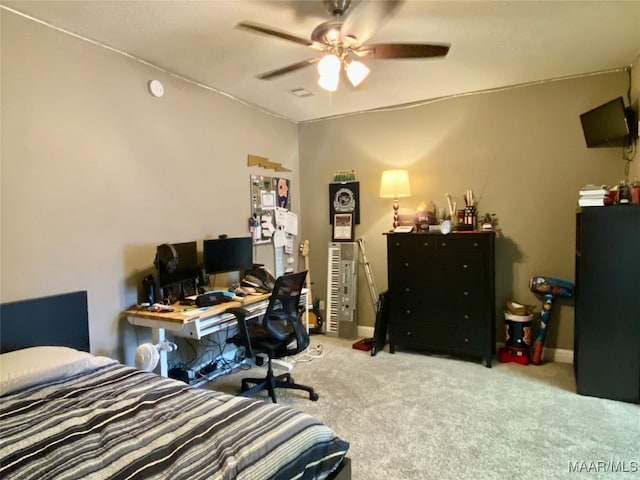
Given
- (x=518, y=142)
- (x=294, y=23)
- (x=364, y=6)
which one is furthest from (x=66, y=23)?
(x=518, y=142)

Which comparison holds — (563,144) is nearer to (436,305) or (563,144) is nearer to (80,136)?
(436,305)

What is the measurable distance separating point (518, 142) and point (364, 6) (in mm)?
2640

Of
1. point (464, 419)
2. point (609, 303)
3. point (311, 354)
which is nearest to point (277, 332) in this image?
point (311, 354)

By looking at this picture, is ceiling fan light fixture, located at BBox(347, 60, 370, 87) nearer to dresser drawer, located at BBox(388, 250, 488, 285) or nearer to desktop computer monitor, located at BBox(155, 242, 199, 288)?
desktop computer monitor, located at BBox(155, 242, 199, 288)

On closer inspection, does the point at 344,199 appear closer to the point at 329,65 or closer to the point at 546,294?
the point at 546,294

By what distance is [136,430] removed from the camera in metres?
1.46

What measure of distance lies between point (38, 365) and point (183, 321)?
0.84 meters

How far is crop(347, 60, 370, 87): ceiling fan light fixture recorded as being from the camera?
2.29m

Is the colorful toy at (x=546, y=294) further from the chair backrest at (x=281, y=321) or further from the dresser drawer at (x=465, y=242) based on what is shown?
the chair backrest at (x=281, y=321)

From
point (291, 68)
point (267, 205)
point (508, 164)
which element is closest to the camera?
point (291, 68)

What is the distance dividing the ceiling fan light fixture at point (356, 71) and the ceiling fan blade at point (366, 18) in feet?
0.61

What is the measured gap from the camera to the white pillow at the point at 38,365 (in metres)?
1.80

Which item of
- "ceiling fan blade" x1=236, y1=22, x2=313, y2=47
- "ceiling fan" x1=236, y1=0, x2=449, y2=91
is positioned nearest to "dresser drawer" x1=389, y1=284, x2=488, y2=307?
"ceiling fan" x1=236, y1=0, x2=449, y2=91

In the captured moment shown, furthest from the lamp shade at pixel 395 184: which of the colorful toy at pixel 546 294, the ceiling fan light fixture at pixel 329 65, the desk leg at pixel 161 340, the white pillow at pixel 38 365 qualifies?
the white pillow at pixel 38 365
